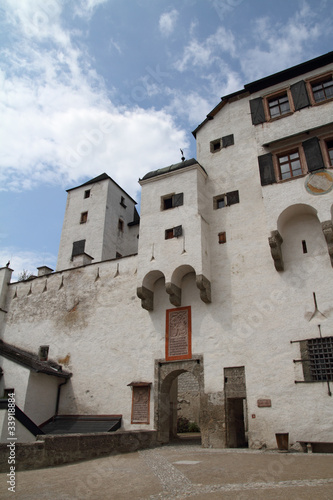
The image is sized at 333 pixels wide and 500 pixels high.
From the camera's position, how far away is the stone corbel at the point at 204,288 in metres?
15.9

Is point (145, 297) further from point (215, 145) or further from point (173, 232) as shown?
point (215, 145)

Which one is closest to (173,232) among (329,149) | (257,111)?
(257,111)

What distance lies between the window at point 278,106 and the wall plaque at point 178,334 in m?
10.0

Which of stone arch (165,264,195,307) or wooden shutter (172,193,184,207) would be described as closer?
stone arch (165,264,195,307)

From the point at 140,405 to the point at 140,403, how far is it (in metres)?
0.08

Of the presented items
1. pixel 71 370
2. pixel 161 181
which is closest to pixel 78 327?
pixel 71 370

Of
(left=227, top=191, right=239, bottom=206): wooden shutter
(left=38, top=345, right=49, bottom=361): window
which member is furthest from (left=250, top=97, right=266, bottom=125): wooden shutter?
(left=38, top=345, right=49, bottom=361): window

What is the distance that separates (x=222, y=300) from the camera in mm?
16125

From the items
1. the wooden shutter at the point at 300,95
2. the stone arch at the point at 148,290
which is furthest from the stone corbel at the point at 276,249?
the wooden shutter at the point at 300,95

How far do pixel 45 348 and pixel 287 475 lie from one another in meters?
15.9

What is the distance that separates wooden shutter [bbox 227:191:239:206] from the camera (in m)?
17.8

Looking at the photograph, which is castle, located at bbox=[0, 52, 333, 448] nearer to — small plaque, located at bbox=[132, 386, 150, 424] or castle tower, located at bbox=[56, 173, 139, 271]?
small plaque, located at bbox=[132, 386, 150, 424]

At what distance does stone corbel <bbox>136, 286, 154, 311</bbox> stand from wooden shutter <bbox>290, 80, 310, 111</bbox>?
1079 cm

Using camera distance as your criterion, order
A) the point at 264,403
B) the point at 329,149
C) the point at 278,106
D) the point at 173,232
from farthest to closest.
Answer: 1. the point at 278,106
2. the point at 173,232
3. the point at 329,149
4. the point at 264,403
